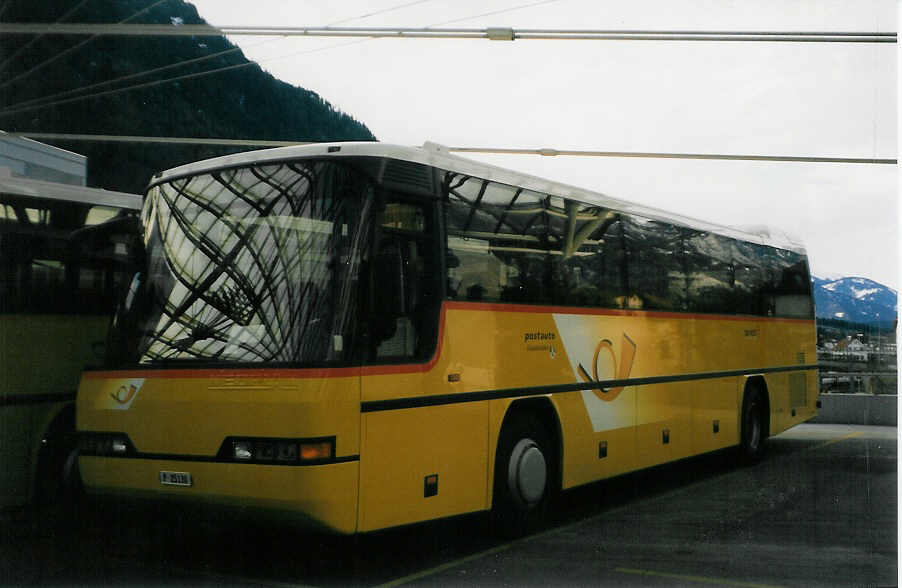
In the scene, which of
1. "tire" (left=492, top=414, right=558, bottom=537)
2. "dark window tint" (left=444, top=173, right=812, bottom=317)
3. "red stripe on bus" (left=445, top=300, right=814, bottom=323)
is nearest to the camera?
"red stripe on bus" (left=445, top=300, right=814, bottom=323)

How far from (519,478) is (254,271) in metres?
3.15

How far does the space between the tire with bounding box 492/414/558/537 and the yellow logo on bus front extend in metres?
3.08

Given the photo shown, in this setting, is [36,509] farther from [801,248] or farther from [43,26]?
[801,248]

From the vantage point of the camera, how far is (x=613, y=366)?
33.5ft

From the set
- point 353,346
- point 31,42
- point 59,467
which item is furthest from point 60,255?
point 31,42

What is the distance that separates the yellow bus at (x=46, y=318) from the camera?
28.3ft

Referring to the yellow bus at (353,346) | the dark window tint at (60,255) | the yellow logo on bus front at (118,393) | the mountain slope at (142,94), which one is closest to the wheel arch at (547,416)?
the yellow bus at (353,346)

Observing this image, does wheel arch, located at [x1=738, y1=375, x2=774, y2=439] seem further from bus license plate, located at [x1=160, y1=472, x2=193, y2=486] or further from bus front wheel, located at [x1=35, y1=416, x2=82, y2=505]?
bus license plate, located at [x1=160, y1=472, x2=193, y2=486]

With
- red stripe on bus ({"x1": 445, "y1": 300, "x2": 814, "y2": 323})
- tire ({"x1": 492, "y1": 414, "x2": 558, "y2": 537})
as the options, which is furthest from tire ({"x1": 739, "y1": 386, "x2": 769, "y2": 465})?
tire ({"x1": 492, "y1": 414, "x2": 558, "y2": 537})

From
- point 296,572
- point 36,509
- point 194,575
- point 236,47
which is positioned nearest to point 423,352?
point 296,572

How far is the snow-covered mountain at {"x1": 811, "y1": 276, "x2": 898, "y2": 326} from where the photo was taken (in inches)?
398

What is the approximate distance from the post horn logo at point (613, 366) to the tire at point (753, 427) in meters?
4.13

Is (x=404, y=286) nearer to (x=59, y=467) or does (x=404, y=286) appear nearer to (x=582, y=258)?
(x=582, y=258)

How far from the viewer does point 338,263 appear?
264 inches
